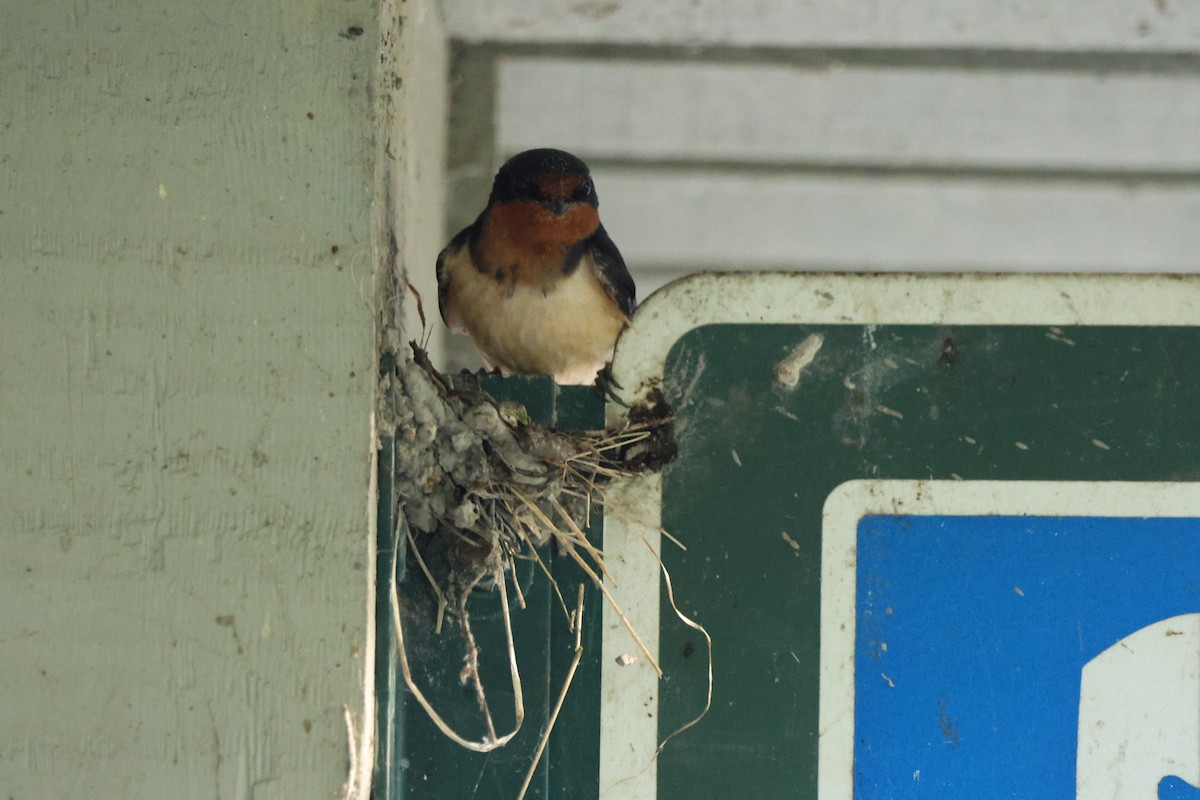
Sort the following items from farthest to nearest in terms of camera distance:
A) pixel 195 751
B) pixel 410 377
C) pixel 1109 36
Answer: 1. pixel 1109 36
2. pixel 410 377
3. pixel 195 751

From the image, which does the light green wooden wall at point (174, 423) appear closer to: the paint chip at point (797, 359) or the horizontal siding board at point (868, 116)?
the paint chip at point (797, 359)

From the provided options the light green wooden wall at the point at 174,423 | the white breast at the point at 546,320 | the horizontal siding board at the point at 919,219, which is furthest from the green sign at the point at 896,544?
the horizontal siding board at the point at 919,219

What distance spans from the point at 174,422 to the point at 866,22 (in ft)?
8.33

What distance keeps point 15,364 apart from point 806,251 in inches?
97.6

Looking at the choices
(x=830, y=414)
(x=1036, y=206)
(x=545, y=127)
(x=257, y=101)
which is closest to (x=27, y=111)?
(x=257, y=101)

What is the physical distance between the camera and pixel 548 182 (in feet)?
7.32

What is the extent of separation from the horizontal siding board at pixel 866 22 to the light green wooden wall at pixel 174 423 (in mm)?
2105

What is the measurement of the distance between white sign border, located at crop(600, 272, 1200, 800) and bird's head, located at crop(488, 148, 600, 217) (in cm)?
98

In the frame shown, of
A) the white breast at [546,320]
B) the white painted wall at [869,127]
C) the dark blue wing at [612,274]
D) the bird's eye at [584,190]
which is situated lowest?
the white breast at [546,320]

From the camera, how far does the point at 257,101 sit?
1169mm

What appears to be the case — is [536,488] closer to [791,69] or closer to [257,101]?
[257,101]

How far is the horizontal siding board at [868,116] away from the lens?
10.4 feet

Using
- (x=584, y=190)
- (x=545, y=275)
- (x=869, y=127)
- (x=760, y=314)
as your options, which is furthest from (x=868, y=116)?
(x=760, y=314)

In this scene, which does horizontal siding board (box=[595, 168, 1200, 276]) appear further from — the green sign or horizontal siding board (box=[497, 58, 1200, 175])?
the green sign
